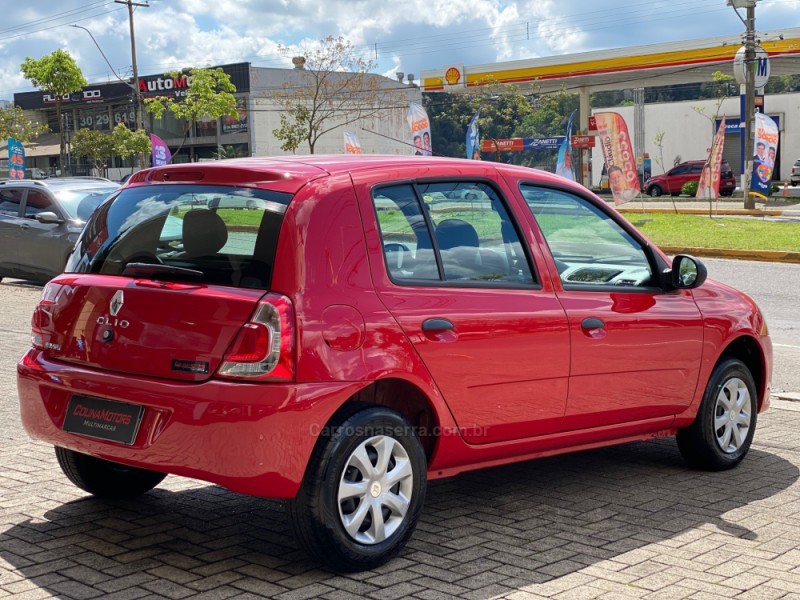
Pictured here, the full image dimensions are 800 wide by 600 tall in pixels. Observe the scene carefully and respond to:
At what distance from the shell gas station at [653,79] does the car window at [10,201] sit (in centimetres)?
3433

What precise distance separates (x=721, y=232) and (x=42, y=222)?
15.6 m

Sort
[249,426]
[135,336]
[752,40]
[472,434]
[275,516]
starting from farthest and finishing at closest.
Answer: [752,40] < [275,516] < [472,434] < [135,336] < [249,426]

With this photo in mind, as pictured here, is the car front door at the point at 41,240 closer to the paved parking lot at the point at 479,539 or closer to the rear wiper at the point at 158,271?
the paved parking lot at the point at 479,539

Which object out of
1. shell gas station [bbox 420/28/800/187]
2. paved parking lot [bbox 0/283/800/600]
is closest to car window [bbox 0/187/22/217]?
paved parking lot [bbox 0/283/800/600]

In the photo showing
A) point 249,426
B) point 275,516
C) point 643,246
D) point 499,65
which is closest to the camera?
point 249,426

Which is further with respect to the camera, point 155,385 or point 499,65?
point 499,65

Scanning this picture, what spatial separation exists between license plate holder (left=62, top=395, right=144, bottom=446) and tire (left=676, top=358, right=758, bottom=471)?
308 centimetres

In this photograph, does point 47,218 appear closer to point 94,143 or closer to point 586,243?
point 586,243

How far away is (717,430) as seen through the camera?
602cm

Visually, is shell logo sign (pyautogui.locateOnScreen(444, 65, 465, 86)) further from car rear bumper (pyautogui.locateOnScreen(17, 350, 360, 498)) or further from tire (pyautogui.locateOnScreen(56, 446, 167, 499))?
car rear bumper (pyautogui.locateOnScreen(17, 350, 360, 498))

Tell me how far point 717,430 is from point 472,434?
1891 millimetres

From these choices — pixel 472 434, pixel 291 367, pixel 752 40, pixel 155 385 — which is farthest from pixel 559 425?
pixel 752 40

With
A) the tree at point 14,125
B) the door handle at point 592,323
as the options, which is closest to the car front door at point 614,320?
the door handle at point 592,323

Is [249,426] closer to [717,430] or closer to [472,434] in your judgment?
[472,434]
